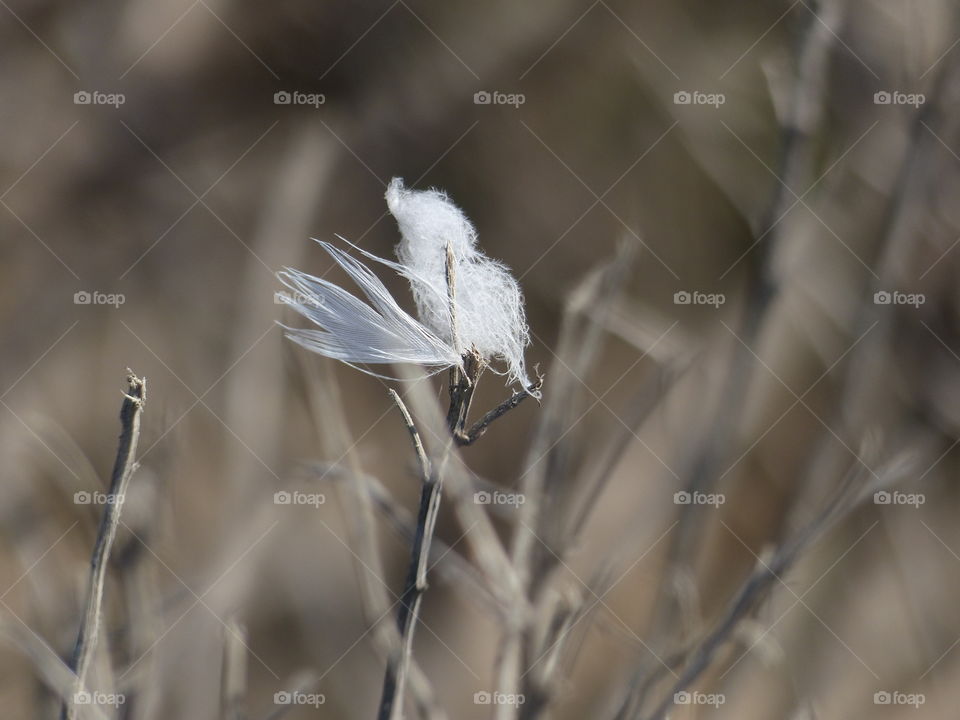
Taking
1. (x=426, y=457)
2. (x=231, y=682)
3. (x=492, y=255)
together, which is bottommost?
(x=231, y=682)

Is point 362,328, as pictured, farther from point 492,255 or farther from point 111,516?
point 492,255

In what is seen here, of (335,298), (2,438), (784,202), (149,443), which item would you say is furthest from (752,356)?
(2,438)

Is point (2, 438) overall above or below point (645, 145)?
below

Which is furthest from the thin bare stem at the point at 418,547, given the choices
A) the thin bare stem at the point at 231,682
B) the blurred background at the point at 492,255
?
the blurred background at the point at 492,255

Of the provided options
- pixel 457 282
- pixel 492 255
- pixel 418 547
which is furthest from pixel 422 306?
pixel 492 255

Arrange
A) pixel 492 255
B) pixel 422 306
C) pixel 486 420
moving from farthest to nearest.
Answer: pixel 492 255 < pixel 422 306 < pixel 486 420

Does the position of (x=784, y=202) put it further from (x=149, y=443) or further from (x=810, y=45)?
(x=149, y=443)

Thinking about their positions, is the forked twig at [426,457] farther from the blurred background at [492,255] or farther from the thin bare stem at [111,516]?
the blurred background at [492,255]
